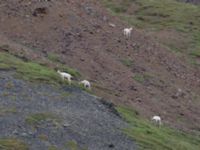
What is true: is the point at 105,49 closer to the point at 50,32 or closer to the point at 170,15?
the point at 50,32

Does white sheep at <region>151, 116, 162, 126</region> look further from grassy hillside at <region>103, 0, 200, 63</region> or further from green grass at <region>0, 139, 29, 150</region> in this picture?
grassy hillside at <region>103, 0, 200, 63</region>

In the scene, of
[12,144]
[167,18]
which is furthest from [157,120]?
[167,18]

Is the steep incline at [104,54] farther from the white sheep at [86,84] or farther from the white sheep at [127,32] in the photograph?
the white sheep at [86,84]

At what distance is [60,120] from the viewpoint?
3422 centimetres

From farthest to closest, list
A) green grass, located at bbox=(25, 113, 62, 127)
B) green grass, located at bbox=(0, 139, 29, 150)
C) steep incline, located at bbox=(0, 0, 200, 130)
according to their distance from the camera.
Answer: steep incline, located at bbox=(0, 0, 200, 130) → green grass, located at bbox=(25, 113, 62, 127) → green grass, located at bbox=(0, 139, 29, 150)

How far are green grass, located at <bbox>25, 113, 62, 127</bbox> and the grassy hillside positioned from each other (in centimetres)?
4628

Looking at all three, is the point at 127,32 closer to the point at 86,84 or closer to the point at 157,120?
the point at 157,120

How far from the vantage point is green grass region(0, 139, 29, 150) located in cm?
2955

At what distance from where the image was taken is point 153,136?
1564 inches

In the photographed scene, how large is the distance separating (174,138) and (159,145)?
4.18 meters

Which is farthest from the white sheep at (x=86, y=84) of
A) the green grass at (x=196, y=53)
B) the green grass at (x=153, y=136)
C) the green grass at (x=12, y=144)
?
the green grass at (x=196, y=53)

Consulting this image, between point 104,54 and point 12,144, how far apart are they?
80.3ft

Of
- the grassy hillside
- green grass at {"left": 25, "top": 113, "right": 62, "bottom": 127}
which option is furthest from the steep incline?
the grassy hillside

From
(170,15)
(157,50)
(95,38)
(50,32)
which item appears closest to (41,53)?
(50,32)
